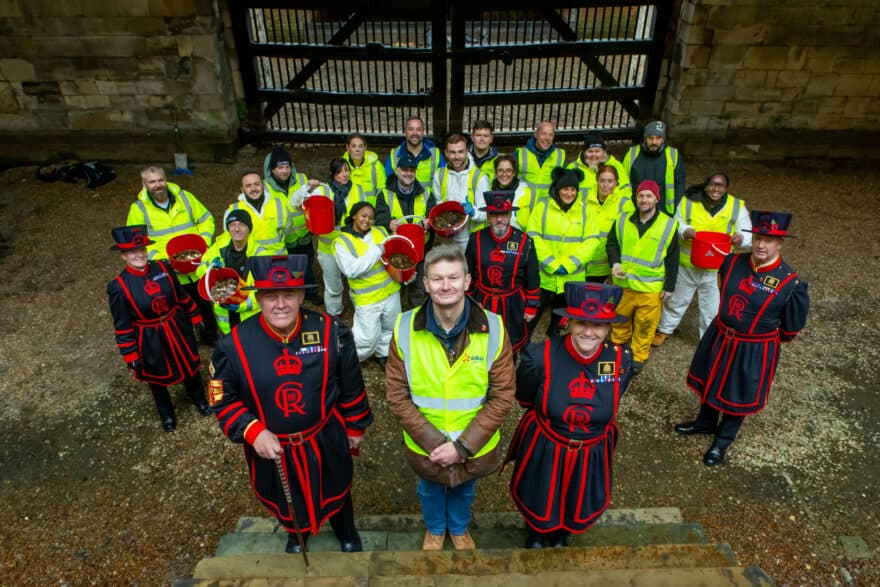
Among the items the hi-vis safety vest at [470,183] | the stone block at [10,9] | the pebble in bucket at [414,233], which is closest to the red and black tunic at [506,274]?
the pebble in bucket at [414,233]

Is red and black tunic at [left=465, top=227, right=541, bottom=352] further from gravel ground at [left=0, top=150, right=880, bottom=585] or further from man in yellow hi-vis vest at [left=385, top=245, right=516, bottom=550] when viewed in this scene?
man in yellow hi-vis vest at [left=385, top=245, right=516, bottom=550]

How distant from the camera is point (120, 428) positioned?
16.7 ft

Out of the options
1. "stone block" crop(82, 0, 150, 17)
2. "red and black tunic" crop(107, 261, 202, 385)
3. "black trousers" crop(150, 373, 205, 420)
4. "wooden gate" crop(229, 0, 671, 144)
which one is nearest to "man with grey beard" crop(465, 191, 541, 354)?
"red and black tunic" crop(107, 261, 202, 385)

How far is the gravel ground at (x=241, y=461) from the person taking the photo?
4.01 meters

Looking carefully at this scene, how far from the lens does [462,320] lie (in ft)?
9.96

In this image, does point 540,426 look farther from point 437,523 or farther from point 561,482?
point 437,523

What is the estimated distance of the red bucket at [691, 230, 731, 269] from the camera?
5355 millimetres

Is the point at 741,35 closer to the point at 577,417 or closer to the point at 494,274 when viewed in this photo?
the point at 494,274

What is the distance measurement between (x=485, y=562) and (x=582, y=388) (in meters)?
1.05

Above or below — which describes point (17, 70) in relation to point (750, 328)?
above

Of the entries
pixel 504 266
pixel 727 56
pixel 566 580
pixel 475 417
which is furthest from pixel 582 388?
pixel 727 56

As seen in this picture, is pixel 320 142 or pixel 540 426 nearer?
pixel 540 426

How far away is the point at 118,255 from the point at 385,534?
6.12m

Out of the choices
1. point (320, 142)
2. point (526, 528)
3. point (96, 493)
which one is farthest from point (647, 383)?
point (320, 142)
